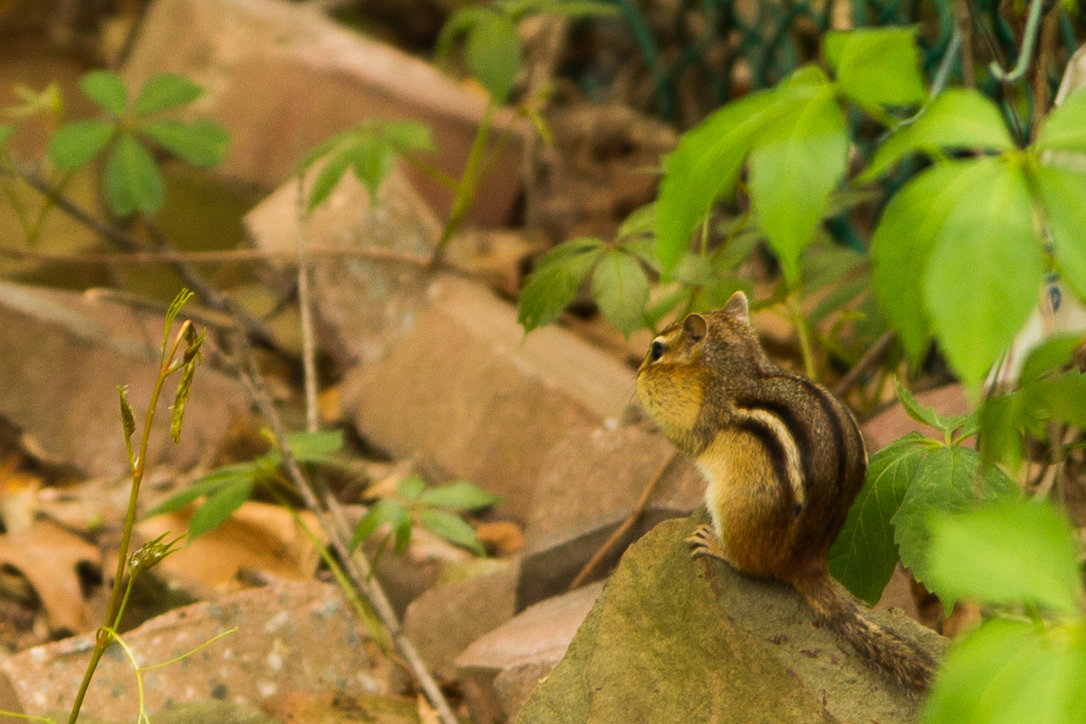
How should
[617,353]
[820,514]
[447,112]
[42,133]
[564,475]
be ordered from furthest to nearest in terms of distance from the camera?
[42,133], [447,112], [617,353], [564,475], [820,514]

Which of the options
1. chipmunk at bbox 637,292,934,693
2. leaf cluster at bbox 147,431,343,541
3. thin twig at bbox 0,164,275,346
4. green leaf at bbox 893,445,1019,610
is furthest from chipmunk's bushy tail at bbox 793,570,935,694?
thin twig at bbox 0,164,275,346

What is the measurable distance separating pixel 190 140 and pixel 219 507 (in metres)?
1.63

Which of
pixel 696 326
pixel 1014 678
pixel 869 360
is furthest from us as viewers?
pixel 869 360

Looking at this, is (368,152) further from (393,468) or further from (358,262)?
(393,468)

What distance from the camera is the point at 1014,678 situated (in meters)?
0.90

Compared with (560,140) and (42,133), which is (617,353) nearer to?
(560,140)

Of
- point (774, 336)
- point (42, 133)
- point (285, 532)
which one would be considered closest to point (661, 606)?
point (285, 532)

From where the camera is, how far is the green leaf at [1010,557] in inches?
35.1

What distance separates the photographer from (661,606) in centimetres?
190

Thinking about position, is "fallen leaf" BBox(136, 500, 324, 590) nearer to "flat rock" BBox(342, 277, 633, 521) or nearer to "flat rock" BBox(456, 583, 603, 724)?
"flat rock" BBox(342, 277, 633, 521)

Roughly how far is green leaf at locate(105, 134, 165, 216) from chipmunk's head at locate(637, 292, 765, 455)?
205cm

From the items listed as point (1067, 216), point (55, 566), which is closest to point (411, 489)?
point (55, 566)

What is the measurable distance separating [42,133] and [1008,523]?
6153mm

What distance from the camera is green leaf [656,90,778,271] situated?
45.7 inches
